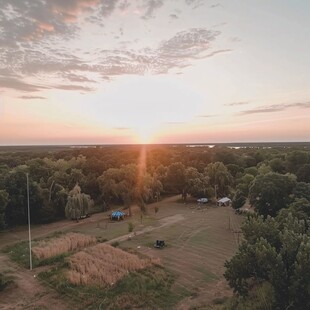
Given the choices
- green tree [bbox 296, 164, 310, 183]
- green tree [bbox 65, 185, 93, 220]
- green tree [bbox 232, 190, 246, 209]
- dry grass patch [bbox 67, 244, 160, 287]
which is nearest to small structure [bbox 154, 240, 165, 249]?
dry grass patch [bbox 67, 244, 160, 287]

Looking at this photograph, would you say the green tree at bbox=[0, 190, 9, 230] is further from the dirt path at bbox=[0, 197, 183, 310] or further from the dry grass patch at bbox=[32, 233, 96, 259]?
the dry grass patch at bbox=[32, 233, 96, 259]

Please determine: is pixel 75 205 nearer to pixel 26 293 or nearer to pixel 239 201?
pixel 26 293

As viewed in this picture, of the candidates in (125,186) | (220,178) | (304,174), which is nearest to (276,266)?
(125,186)

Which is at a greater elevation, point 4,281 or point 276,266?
point 276,266

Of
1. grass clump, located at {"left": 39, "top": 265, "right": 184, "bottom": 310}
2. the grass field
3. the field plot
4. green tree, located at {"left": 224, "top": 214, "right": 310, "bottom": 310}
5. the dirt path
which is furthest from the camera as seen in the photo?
the field plot

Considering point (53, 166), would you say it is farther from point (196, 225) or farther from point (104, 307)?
point (104, 307)

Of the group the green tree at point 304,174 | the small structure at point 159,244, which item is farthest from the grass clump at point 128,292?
the green tree at point 304,174
